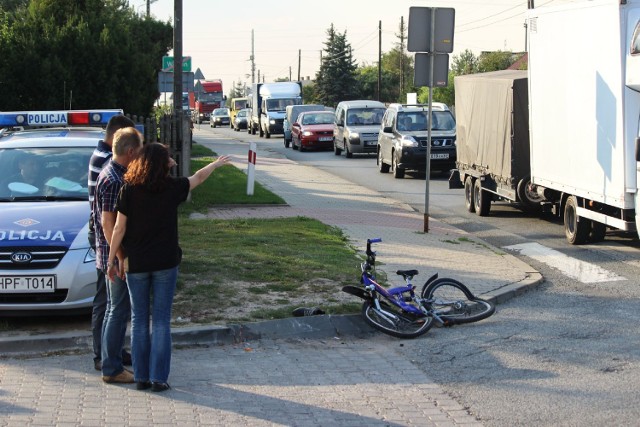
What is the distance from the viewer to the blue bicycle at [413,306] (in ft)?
28.1

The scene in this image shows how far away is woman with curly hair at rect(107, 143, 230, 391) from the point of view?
6.46m

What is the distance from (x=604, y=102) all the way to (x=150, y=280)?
8.04m

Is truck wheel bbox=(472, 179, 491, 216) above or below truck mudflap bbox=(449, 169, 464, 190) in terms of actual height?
below

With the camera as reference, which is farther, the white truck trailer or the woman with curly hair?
the white truck trailer

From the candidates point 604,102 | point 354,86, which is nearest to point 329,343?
point 604,102

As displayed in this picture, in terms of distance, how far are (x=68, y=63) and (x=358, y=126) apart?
12053mm

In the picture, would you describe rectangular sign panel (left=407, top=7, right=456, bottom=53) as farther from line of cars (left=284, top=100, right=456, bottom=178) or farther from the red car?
the red car

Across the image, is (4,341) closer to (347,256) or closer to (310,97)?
(347,256)

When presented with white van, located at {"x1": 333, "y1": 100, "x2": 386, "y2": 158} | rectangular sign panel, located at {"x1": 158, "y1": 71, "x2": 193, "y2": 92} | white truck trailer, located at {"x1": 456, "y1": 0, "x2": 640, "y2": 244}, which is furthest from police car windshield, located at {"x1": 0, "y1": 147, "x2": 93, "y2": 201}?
white van, located at {"x1": 333, "y1": 100, "x2": 386, "y2": 158}

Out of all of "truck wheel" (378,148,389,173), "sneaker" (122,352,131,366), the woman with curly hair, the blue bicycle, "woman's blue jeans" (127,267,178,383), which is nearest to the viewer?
the woman with curly hair

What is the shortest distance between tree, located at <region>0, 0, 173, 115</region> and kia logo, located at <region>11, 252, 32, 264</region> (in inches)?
668

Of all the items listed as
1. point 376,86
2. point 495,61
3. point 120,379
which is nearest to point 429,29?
point 120,379

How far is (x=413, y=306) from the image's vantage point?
28.9 ft

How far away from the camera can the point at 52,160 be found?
9.81 meters
